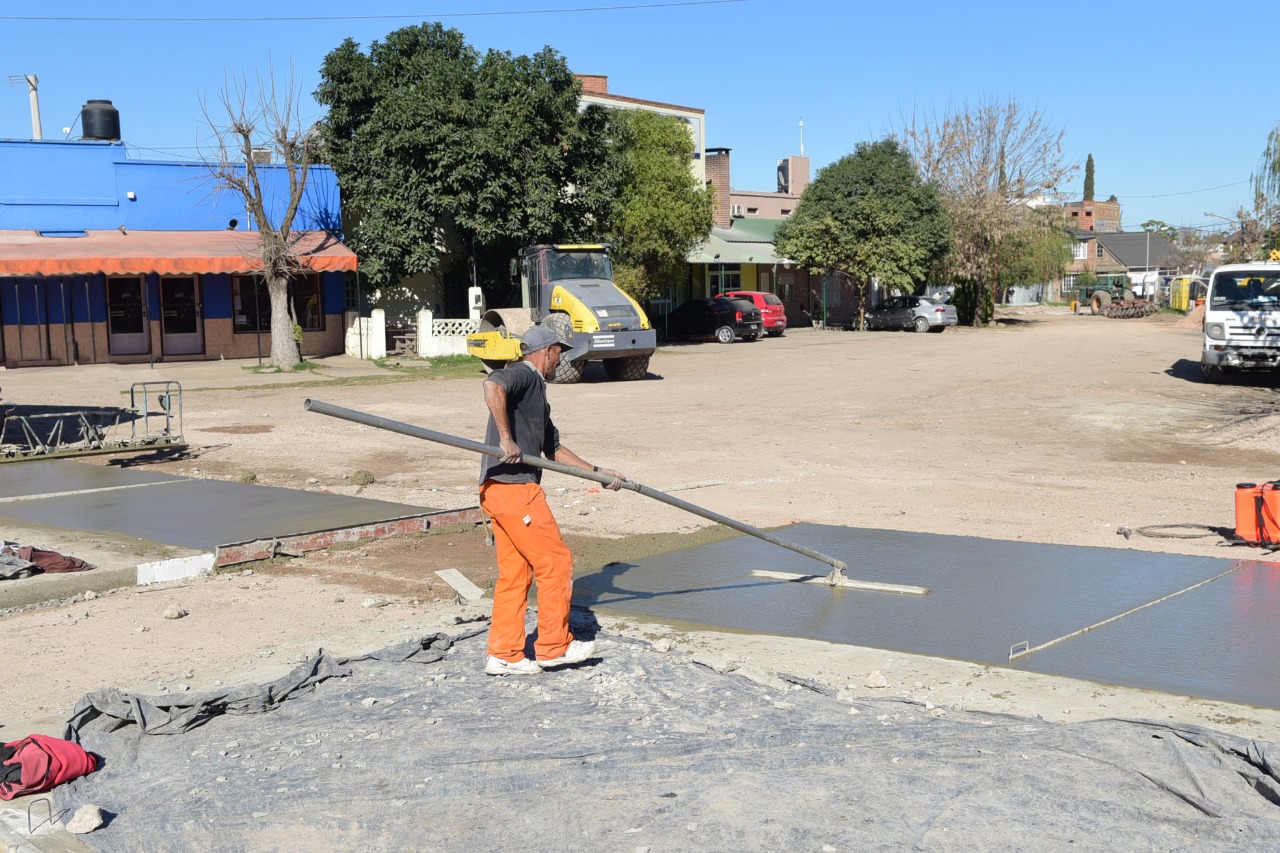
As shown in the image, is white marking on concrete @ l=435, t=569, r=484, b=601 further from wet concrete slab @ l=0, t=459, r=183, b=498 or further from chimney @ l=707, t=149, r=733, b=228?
chimney @ l=707, t=149, r=733, b=228

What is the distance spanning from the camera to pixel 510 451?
5.63 meters

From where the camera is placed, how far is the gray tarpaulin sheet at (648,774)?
3.87 m

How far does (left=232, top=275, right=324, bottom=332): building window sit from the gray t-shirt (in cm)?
2612

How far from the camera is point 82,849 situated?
3869 mm

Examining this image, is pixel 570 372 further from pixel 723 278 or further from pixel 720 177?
pixel 720 177

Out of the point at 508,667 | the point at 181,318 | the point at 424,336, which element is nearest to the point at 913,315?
the point at 424,336

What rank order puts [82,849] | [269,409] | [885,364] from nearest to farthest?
[82,849] < [269,409] < [885,364]

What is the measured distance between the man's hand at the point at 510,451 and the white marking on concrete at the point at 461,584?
6.23ft

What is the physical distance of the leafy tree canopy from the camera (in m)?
43.9

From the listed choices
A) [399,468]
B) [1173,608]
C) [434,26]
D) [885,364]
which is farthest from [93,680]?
[434,26]

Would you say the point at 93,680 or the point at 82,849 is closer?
the point at 82,849

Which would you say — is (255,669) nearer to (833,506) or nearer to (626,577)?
(626,577)

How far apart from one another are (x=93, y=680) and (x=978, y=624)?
4571mm


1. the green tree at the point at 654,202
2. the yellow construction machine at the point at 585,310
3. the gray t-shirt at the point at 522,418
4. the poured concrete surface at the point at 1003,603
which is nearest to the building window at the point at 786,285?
the green tree at the point at 654,202
